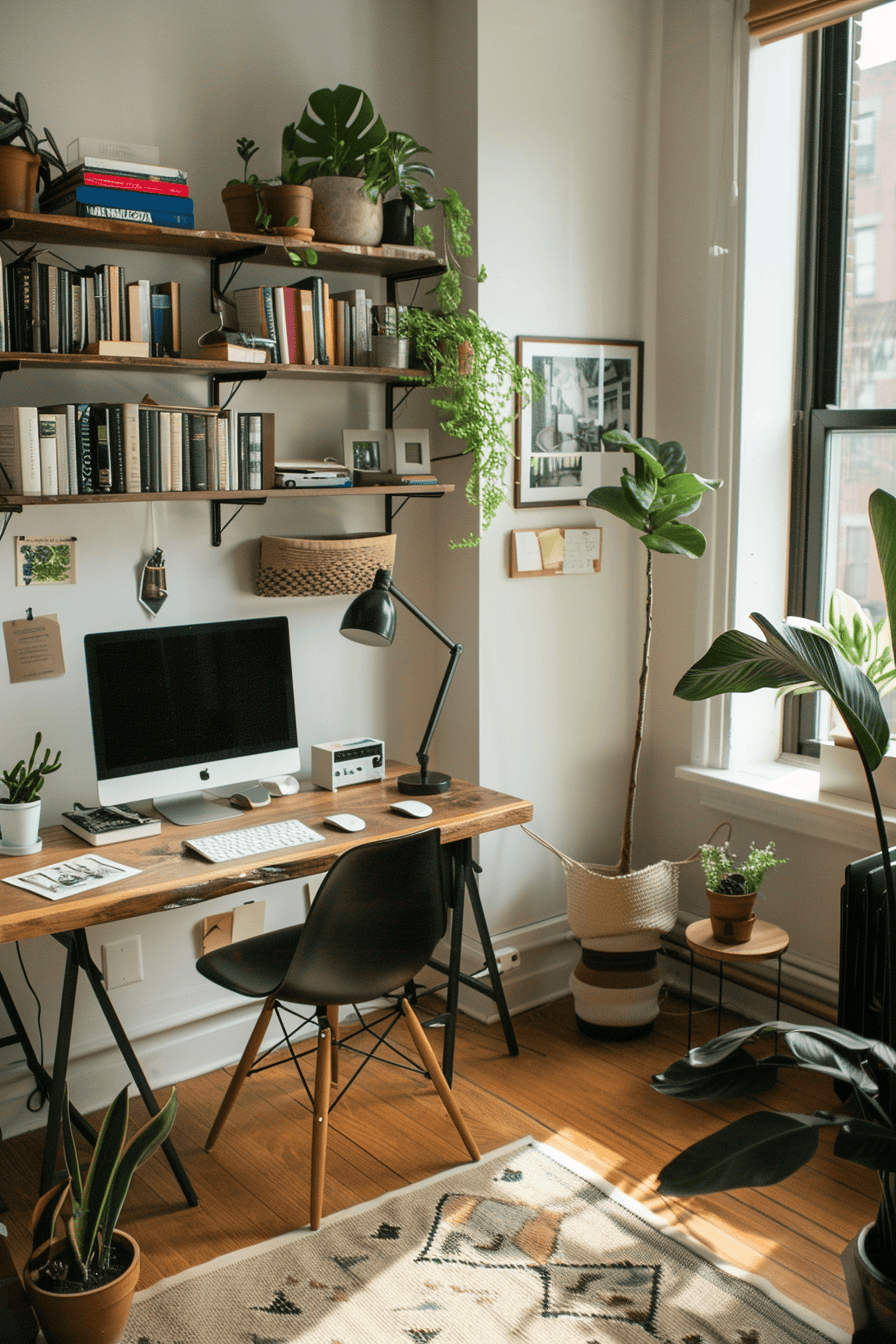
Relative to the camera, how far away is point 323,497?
3088 millimetres

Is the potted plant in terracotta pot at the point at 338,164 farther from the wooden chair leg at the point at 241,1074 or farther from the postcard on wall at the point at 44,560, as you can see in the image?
the wooden chair leg at the point at 241,1074

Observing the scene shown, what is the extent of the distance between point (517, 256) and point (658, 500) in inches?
31.6

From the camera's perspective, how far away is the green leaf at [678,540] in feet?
9.50

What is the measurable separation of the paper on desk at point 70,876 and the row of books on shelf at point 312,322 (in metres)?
1.16

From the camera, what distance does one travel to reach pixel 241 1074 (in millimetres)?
2633

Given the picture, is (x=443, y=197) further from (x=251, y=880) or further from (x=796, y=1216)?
(x=796, y=1216)

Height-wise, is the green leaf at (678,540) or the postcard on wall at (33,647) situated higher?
the green leaf at (678,540)

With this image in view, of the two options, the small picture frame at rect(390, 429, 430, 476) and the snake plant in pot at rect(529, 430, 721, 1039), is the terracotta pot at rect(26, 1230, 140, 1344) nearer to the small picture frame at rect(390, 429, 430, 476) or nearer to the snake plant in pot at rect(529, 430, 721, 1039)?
the snake plant in pot at rect(529, 430, 721, 1039)

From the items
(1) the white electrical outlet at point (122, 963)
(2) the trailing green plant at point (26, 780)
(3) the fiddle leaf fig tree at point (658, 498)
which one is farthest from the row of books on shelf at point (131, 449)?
(1) the white electrical outlet at point (122, 963)

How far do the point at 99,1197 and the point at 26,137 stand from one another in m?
2.06

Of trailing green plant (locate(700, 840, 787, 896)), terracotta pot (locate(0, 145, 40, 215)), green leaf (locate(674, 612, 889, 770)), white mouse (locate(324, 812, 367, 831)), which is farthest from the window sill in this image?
terracotta pot (locate(0, 145, 40, 215))

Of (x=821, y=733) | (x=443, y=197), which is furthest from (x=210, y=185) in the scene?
(x=821, y=733)

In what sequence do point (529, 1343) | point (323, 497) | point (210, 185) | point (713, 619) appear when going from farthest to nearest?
point (713, 619), point (323, 497), point (210, 185), point (529, 1343)

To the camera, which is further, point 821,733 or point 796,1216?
point 821,733
